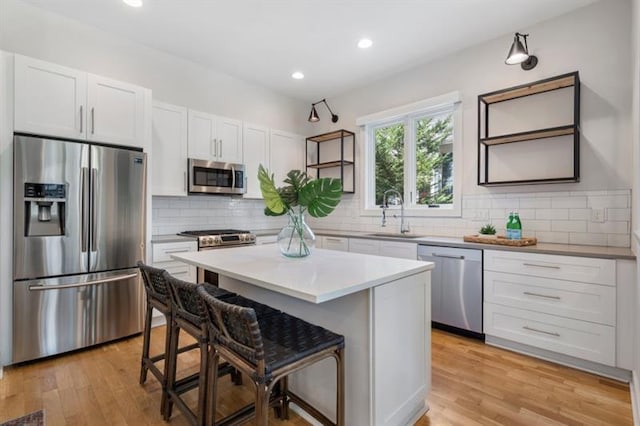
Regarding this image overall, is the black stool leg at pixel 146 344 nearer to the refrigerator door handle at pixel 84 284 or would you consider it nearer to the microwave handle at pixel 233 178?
the refrigerator door handle at pixel 84 284

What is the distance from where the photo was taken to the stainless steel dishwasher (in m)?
2.70

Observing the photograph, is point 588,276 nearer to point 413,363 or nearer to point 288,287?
point 413,363

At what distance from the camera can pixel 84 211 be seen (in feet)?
8.28

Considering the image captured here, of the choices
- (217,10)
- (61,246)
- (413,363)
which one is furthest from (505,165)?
(61,246)

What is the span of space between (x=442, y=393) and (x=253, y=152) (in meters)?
3.34

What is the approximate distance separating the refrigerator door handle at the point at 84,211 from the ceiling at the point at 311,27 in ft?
4.98

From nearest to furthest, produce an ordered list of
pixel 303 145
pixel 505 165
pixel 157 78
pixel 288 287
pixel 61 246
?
pixel 288 287 → pixel 61 246 → pixel 505 165 → pixel 157 78 → pixel 303 145

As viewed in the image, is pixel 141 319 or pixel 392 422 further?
pixel 141 319

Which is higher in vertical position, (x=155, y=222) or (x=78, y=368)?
(x=155, y=222)

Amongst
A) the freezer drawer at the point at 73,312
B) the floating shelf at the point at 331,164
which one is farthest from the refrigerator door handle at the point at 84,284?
the floating shelf at the point at 331,164

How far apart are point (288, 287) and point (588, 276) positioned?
2216 mm

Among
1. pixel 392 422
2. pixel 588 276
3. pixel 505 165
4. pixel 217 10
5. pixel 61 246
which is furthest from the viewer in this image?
pixel 505 165

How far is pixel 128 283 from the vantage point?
9.11 ft

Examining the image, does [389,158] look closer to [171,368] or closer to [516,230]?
[516,230]
